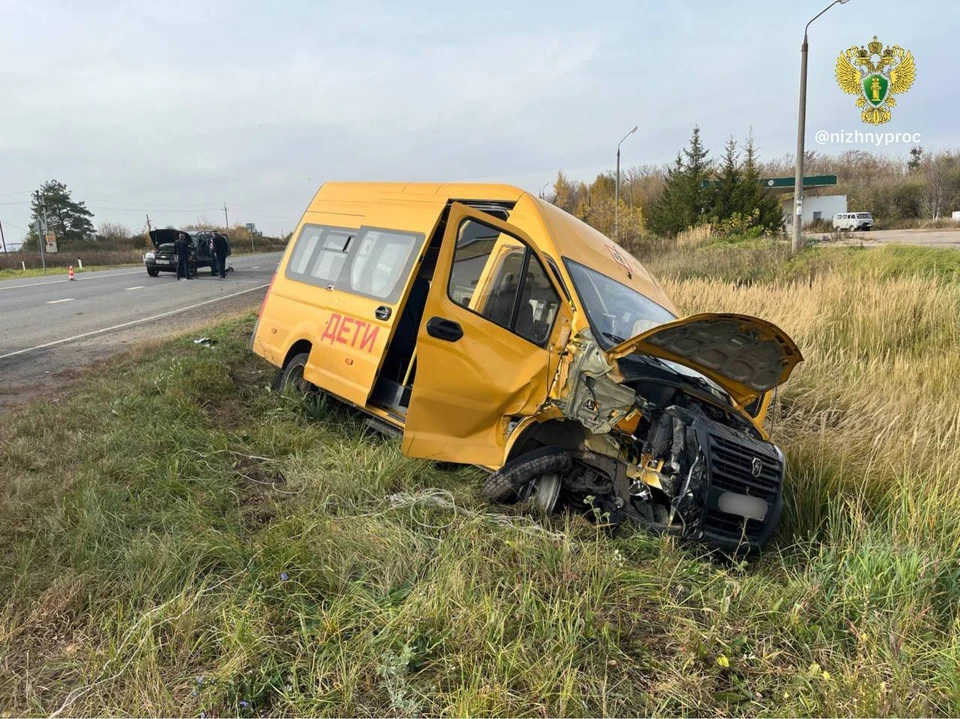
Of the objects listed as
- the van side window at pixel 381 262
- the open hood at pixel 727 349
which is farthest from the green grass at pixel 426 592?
the van side window at pixel 381 262

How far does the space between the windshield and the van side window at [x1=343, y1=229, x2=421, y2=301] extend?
1383 millimetres

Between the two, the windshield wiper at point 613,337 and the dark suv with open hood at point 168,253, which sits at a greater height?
the dark suv with open hood at point 168,253

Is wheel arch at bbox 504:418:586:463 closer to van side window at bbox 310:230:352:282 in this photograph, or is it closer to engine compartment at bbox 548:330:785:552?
engine compartment at bbox 548:330:785:552

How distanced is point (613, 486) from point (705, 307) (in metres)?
6.08

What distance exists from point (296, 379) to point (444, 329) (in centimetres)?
245

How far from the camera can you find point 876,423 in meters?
4.80

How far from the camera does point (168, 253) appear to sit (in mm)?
22266

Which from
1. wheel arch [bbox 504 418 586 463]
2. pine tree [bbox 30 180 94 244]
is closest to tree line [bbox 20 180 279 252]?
pine tree [bbox 30 180 94 244]

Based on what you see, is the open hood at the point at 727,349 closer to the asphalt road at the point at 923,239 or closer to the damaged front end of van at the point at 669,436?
the damaged front end of van at the point at 669,436

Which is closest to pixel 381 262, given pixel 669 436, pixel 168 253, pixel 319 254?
pixel 319 254

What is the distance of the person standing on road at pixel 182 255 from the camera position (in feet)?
71.8

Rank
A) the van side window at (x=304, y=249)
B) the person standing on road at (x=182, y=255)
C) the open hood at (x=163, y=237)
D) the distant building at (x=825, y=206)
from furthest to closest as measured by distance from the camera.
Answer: the distant building at (x=825, y=206)
the open hood at (x=163, y=237)
the person standing on road at (x=182, y=255)
the van side window at (x=304, y=249)

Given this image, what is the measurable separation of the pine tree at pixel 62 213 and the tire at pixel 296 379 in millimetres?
55494

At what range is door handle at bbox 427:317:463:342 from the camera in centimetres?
383
